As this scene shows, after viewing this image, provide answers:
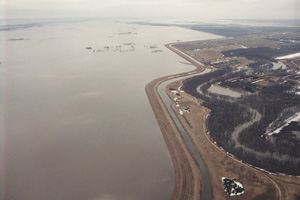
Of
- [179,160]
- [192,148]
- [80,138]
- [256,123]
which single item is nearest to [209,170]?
[179,160]

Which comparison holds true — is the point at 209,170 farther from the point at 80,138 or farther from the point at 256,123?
the point at 80,138

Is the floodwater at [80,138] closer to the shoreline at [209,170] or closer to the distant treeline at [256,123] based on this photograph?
the shoreline at [209,170]

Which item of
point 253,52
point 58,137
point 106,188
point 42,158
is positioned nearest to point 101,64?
point 58,137

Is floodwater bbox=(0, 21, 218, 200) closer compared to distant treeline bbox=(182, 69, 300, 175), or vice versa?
floodwater bbox=(0, 21, 218, 200)

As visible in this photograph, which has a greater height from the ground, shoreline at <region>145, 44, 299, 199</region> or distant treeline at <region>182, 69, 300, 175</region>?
distant treeline at <region>182, 69, 300, 175</region>

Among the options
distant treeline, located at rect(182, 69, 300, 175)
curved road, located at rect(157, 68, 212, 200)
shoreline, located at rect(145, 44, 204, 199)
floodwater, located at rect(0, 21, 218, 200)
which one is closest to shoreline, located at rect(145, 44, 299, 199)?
shoreline, located at rect(145, 44, 204, 199)

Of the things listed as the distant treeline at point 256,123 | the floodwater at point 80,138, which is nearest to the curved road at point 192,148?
the floodwater at point 80,138

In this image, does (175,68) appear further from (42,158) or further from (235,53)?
(42,158)

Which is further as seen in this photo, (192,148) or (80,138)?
(80,138)

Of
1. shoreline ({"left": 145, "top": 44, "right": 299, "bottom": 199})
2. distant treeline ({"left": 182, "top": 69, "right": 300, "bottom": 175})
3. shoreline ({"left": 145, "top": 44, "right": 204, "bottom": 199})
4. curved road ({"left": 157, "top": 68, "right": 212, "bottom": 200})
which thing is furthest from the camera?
distant treeline ({"left": 182, "top": 69, "right": 300, "bottom": 175})

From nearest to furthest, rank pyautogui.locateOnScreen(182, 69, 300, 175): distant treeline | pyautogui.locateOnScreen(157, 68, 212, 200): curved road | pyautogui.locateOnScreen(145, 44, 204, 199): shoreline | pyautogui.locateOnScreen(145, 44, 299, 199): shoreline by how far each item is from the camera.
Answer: pyautogui.locateOnScreen(145, 44, 299, 199): shoreline, pyautogui.locateOnScreen(145, 44, 204, 199): shoreline, pyautogui.locateOnScreen(157, 68, 212, 200): curved road, pyautogui.locateOnScreen(182, 69, 300, 175): distant treeline

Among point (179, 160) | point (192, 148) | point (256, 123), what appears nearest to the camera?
point (179, 160)

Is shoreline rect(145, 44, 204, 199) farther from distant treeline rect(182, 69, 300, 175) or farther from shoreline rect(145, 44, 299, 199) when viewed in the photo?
distant treeline rect(182, 69, 300, 175)
